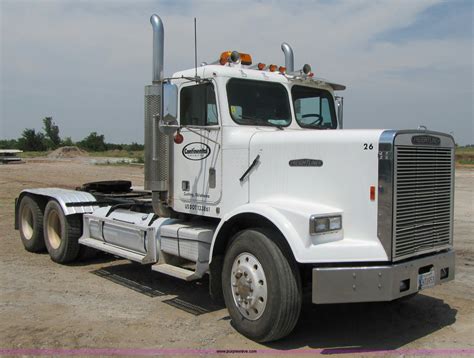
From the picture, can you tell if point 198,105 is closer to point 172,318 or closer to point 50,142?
point 172,318

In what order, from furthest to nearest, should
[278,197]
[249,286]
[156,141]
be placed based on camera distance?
[156,141] → [278,197] → [249,286]

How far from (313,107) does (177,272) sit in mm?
2682

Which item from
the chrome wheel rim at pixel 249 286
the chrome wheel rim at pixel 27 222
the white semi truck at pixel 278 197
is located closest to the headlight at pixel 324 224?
the white semi truck at pixel 278 197

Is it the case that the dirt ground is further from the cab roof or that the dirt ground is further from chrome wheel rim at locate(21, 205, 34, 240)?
the cab roof

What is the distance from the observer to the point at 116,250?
7.22 meters

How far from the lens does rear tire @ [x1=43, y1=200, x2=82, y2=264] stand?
826cm

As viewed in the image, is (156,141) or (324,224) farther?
(156,141)

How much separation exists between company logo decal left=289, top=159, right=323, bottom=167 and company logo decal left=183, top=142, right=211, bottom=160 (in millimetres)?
1231

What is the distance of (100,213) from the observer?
7969mm

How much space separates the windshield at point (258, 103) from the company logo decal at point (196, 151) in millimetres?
520

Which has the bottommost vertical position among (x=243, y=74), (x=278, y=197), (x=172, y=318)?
(x=172, y=318)

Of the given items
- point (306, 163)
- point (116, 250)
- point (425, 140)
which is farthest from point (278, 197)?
point (116, 250)

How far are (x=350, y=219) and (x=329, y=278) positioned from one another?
0.59 meters

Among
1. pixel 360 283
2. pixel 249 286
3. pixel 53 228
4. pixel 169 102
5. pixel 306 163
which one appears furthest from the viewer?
pixel 53 228
